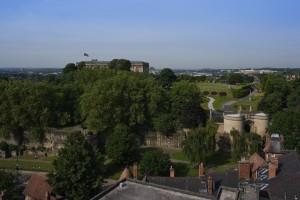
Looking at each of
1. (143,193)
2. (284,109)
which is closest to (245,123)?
(284,109)

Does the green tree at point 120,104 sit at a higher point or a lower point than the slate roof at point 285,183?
higher

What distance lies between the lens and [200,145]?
44562 mm

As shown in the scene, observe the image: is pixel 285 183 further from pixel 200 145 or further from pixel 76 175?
pixel 200 145

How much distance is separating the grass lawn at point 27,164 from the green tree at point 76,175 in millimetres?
14392

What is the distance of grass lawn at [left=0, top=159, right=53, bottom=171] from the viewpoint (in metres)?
47.8

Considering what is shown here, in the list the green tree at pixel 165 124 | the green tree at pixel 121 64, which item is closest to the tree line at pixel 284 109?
the green tree at pixel 165 124

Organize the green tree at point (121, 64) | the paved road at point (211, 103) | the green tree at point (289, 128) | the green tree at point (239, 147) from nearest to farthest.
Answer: the green tree at point (289, 128)
the green tree at point (239, 147)
the paved road at point (211, 103)
the green tree at point (121, 64)

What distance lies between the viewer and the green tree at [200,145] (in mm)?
44375

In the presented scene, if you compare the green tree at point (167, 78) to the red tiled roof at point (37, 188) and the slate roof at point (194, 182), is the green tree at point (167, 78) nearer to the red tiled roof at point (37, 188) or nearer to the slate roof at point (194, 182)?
the red tiled roof at point (37, 188)

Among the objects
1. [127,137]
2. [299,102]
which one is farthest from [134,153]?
[299,102]

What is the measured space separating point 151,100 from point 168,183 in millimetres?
28571

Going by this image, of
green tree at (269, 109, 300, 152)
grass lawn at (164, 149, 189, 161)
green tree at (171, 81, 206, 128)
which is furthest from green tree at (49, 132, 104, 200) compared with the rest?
green tree at (171, 81, 206, 128)

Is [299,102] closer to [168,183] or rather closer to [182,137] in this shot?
[182,137]

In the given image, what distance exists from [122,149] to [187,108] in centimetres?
1436
